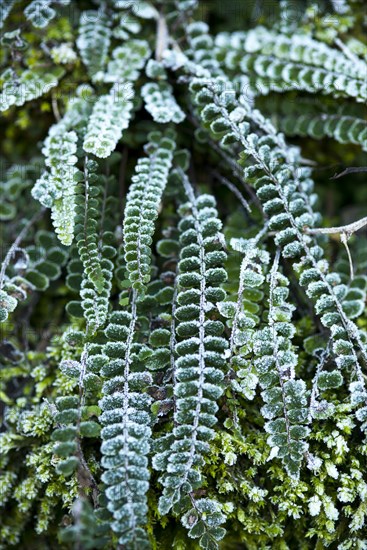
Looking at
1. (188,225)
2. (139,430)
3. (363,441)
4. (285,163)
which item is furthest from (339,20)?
(139,430)

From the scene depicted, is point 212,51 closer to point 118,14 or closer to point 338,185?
point 118,14

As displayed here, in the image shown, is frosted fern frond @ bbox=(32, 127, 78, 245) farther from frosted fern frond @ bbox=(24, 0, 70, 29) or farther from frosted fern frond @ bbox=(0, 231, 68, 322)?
frosted fern frond @ bbox=(24, 0, 70, 29)

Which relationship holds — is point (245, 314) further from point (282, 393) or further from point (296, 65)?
point (296, 65)

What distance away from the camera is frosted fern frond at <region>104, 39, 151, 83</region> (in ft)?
6.93

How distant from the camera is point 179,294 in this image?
167 centimetres

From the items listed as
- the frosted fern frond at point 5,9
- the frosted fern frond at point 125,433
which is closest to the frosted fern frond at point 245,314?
the frosted fern frond at point 125,433

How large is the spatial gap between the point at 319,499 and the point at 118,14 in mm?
2022

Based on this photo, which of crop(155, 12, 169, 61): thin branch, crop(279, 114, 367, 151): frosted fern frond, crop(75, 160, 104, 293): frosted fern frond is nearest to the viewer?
crop(75, 160, 104, 293): frosted fern frond

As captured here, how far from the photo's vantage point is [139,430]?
1484 mm

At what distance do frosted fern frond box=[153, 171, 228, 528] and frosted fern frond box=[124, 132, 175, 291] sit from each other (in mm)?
149

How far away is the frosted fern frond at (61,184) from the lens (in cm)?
164

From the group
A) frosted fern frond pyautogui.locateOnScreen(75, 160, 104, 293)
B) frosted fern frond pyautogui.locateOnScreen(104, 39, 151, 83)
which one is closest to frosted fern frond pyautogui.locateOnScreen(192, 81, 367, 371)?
frosted fern frond pyautogui.locateOnScreen(104, 39, 151, 83)

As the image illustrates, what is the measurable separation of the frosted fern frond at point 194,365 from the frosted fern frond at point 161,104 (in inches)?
17.7

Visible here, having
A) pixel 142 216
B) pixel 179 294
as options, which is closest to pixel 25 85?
pixel 142 216
